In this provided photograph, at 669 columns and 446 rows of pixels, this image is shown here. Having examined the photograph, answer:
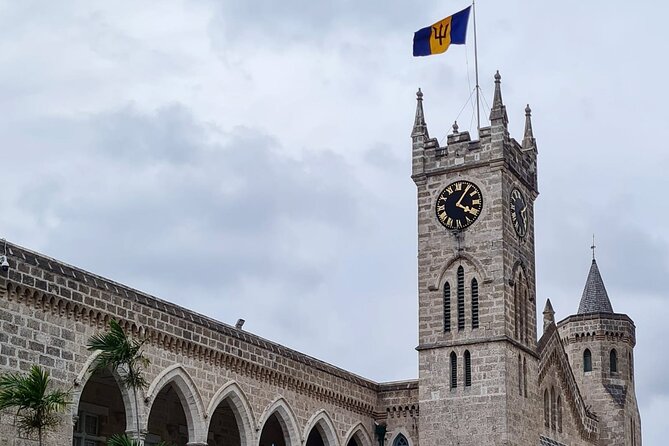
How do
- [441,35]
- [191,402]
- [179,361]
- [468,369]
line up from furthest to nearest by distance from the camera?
[441,35], [468,369], [191,402], [179,361]

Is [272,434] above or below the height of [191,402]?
above

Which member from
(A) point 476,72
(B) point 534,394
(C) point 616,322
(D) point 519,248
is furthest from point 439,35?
(C) point 616,322

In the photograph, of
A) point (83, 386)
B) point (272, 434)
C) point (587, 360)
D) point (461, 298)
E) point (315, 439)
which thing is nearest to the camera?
point (83, 386)

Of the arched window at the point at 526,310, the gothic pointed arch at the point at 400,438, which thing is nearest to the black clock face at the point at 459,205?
the arched window at the point at 526,310

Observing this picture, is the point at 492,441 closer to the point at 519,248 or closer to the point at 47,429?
the point at 519,248

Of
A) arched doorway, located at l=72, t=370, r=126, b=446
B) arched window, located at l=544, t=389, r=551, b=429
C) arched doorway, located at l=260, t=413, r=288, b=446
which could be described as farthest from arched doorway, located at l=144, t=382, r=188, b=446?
arched window, located at l=544, t=389, r=551, b=429

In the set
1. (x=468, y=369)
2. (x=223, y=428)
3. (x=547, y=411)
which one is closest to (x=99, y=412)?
(x=223, y=428)

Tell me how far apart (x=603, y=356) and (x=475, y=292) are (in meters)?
16.5

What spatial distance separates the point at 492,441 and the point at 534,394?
12.4ft

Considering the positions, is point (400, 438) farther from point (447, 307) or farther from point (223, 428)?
point (223, 428)

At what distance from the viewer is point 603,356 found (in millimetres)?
57781

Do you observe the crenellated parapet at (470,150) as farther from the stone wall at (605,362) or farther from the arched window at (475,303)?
the stone wall at (605,362)

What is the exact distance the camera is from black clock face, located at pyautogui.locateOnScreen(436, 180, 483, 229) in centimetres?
4425

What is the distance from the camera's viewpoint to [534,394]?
1768 inches
